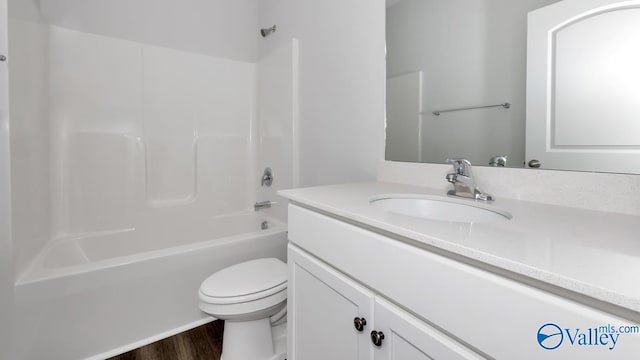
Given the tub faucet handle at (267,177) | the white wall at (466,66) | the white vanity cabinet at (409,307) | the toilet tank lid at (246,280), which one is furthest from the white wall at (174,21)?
the white vanity cabinet at (409,307)

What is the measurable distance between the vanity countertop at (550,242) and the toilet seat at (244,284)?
23.5 inches

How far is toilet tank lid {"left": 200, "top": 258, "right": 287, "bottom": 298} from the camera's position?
119 cm

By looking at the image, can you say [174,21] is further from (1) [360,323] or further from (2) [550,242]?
(2) [550,242]

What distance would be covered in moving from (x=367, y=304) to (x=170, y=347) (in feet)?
4.15

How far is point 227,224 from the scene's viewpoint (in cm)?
236

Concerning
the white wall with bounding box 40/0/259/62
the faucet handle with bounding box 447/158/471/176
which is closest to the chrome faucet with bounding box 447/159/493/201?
the faucet handle with bounding box 447/158/471/176

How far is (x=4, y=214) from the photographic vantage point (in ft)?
3.54

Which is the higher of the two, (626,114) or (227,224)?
(626,114)

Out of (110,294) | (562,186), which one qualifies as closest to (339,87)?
(562,186)

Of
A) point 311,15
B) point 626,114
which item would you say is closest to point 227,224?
point 311,15

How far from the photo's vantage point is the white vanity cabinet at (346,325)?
570mm

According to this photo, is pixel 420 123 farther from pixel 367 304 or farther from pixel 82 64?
pixel 82 64

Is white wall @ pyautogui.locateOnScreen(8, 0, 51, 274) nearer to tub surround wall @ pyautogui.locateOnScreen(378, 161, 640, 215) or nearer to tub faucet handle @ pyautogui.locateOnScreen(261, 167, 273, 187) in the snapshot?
tub faucet handle @ pyautogui.locateOnScreen(261, 167, 273, 187)

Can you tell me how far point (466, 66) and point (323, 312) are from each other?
100 centimetres
